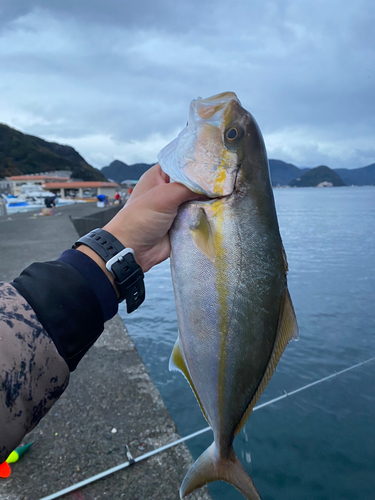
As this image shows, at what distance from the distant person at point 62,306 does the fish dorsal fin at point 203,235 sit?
0.13 metres

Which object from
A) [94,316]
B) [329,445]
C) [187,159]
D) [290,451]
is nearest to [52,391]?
[94,316]

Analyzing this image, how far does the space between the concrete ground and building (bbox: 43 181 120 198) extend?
77.8 meters

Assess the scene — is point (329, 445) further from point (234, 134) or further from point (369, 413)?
point (234, 134)

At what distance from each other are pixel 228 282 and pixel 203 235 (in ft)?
0.94

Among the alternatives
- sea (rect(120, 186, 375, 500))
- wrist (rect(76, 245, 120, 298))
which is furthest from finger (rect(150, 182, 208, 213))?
sea (rect(120, 186, 375, 500))

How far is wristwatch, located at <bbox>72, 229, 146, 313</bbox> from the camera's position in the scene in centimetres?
164

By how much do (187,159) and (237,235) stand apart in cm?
50

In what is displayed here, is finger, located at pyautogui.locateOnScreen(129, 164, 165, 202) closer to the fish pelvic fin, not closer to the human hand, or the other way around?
the human hand

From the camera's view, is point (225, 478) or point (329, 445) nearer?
point (225, 478)

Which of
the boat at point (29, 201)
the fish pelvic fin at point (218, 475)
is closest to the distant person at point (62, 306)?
the fish pelvic fin at point (218, 475)

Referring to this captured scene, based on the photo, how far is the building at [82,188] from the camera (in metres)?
80.3

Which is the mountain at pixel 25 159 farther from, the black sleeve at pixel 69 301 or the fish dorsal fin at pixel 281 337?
the fish dorsal fin at pixel 281 337

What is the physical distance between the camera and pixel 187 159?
1822mm

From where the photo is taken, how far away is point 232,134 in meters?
1.83
